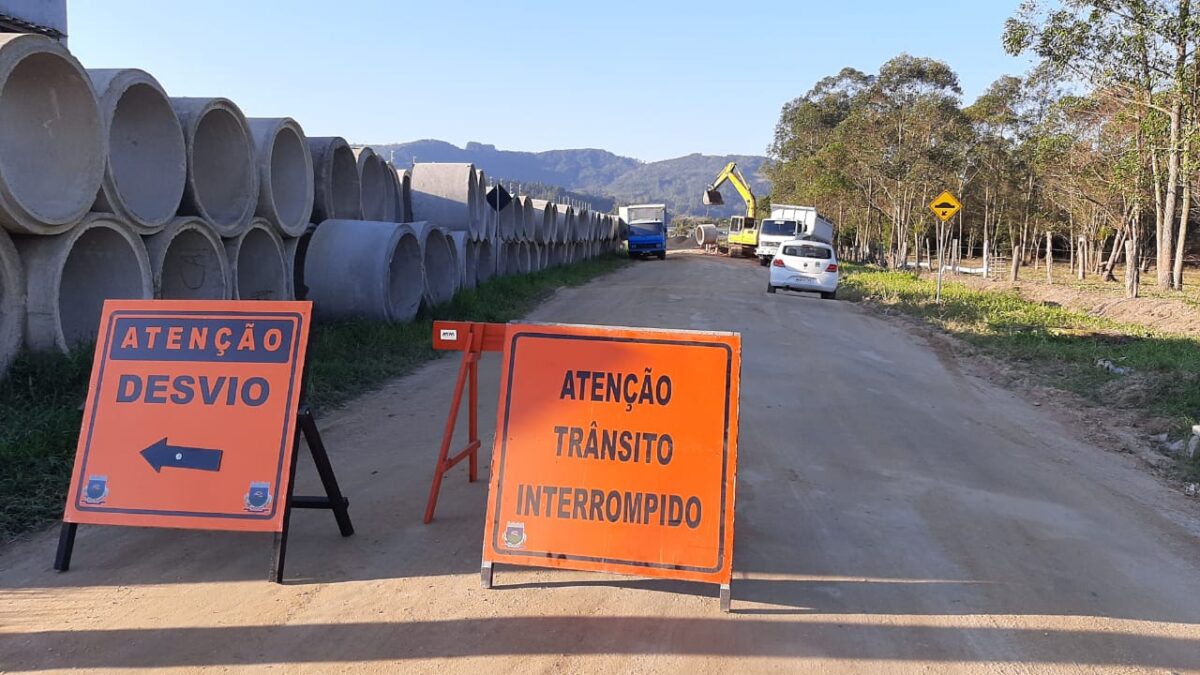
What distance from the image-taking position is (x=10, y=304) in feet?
21.7

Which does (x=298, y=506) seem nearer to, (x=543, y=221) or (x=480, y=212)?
(x=480, y=212)

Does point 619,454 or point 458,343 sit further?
point 458,343

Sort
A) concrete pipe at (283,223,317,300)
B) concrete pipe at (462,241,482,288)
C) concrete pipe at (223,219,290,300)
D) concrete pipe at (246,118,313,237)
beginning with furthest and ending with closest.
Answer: concrete pipe at (462,241,482,288) < concrete pipe at (283,223,317,300) < concrete pipe at (223,219,290,300) < concrete pipe at (246,118,313,237)

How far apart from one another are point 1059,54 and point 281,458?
21.7 m

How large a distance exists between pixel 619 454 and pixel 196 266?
6756mm

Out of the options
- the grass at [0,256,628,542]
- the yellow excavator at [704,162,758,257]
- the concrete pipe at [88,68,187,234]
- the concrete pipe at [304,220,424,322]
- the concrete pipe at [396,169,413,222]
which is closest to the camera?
the grass at [0,256,628,542]

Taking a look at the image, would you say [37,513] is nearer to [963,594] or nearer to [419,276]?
[963,594]

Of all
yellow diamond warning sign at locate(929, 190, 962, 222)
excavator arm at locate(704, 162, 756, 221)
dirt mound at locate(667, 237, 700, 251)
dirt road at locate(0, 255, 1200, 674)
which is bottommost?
dirt road at locate(0, 255, 1200, 674)

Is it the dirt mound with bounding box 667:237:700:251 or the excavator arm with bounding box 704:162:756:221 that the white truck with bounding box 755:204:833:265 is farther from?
the dirt mound with bounding box 667:237:700:251

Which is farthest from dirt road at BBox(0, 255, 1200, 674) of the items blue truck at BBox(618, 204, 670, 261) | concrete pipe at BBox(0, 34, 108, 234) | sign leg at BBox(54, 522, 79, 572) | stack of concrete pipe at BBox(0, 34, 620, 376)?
blue truck at BBox(618, 204, 670, 261)

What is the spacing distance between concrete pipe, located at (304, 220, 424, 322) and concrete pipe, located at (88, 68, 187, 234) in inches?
117

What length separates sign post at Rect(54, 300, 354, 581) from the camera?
4207mm

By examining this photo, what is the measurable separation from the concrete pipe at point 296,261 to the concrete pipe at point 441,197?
212 inches

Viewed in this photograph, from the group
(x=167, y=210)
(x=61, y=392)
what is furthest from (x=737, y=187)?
(x=61, y=392)
